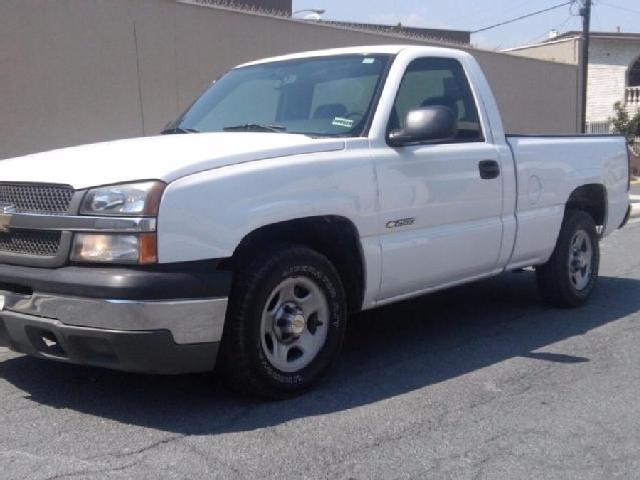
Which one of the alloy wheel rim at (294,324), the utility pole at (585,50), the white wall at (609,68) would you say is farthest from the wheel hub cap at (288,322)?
the white wall at (609,68)

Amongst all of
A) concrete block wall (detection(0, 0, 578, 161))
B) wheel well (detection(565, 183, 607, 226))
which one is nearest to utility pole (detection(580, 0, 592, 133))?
concrete block wall (detection(0, 0, 578, 161))

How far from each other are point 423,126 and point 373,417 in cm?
174

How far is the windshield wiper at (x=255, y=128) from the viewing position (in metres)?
5.25

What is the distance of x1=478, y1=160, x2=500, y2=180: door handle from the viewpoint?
18.9ft

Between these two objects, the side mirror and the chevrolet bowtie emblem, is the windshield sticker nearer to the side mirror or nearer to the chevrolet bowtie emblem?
the side mirror

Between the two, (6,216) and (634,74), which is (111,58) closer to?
(6,216)

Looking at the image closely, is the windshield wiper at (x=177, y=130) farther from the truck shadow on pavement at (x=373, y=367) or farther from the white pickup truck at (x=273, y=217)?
the truck shadow on pavement at (x=373, y=367)

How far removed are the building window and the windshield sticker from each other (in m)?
32.9

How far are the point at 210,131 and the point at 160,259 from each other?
1.78 meters

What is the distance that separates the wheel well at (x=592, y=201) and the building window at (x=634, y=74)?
30.0 m

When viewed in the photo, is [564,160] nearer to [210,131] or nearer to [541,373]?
[541,373]

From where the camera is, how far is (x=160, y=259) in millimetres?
3996

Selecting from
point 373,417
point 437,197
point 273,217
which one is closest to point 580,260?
point 437,197

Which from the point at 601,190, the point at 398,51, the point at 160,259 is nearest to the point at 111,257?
the point at 160,259
